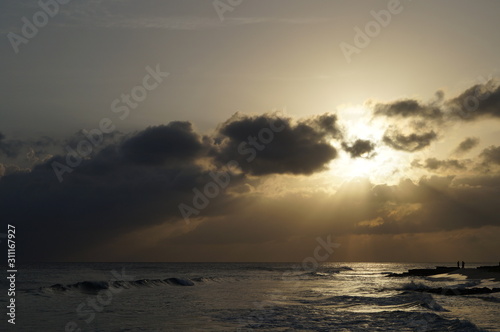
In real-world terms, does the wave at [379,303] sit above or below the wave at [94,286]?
above

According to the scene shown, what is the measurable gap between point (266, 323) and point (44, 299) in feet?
96.7

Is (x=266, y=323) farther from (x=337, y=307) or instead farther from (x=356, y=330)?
(x=337, y=307)

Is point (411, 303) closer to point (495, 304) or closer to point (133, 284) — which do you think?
point (495, 304)

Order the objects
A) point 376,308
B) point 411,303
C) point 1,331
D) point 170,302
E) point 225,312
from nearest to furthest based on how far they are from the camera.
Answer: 1. point 1,331
2. point 225,312
3. point 376,308
4. point 411,303
5. point 170,302

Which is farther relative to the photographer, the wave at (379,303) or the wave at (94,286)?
the wave at (94,286)

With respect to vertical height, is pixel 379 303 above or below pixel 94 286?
above

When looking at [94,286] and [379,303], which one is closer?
[379,303]

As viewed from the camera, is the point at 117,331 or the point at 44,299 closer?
the point at 117,331

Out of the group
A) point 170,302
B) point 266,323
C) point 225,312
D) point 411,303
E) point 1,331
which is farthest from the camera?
point 170,302

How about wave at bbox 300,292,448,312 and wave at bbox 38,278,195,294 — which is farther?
wave at bbox 38,278,195,294

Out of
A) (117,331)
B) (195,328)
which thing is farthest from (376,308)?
(117,331)

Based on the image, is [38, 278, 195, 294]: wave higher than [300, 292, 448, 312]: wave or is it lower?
lower

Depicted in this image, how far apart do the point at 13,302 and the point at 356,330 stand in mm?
33610

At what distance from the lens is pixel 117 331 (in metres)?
29.0
